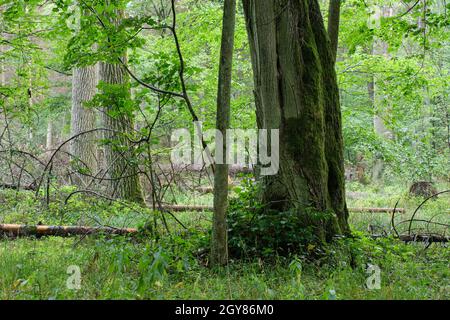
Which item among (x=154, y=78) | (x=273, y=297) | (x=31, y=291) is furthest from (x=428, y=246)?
(x=31, y=291)

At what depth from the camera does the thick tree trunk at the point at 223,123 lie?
5.11 meters

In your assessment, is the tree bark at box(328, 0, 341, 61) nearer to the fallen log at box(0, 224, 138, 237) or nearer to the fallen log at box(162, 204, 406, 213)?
the fallen log at box(162, 204, 406, 213)

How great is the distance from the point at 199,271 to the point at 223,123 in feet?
5.47

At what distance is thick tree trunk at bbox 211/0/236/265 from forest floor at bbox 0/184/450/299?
0.84 ft

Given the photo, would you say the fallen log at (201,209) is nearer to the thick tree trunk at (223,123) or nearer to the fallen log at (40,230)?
the fallen log at (40,230)

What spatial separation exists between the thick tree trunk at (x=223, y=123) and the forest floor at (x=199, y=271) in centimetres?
26

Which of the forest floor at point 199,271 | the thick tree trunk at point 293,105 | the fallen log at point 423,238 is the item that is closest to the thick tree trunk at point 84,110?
the forest floor at point 199,271

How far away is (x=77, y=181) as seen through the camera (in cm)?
1224

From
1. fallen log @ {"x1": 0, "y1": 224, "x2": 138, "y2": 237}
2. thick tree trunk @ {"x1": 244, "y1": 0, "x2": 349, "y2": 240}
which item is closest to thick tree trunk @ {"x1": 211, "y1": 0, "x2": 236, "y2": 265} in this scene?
thick tree trunk @ {"x1": 244, "y1": 0, "x2": 349, "y2": 240}

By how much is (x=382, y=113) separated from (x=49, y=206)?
32.1 feet

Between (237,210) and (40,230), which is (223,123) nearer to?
(237,210)

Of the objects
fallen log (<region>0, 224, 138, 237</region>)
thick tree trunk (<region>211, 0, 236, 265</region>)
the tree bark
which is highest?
the tree bark

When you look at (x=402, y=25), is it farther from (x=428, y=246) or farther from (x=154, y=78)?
(x=154, y=78)

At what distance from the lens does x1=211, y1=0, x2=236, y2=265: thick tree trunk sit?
201 inches
